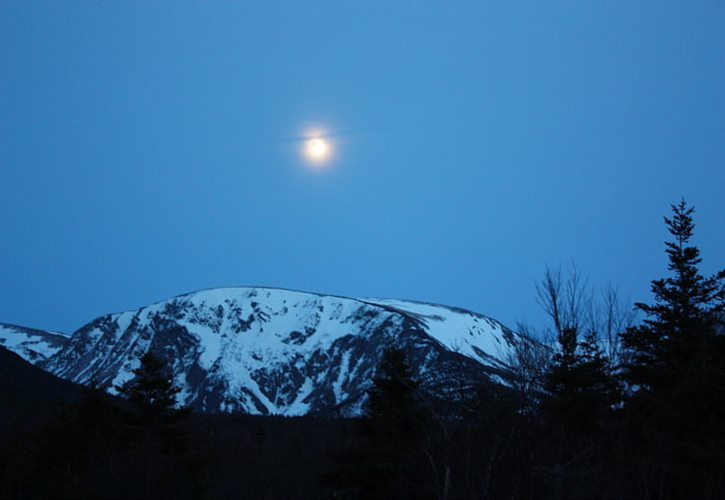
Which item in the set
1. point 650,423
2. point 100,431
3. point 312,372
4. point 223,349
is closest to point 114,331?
point 223,349

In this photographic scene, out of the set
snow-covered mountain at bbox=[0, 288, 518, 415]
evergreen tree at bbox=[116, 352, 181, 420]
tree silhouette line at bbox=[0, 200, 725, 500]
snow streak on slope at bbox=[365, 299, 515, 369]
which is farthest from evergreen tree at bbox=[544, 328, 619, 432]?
snow streak on slope at bbox=[365, 299, 515, 369]

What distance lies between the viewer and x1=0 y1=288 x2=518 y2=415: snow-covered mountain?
140 m

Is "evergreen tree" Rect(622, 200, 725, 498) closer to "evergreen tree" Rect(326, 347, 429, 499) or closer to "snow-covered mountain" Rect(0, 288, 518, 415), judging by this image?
"evergreen tree" Rect(326, 347, 429, 499)

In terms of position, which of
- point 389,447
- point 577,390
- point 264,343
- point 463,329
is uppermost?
point 463,329

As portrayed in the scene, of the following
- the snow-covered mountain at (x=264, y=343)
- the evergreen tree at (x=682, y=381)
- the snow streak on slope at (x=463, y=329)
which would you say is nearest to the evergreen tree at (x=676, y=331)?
the evergreen tree at (x=682, y=381)

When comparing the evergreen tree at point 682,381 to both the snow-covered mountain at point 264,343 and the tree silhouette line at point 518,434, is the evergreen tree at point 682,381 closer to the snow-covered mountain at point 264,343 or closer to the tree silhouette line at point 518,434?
the tree silhouette line at point 518,434

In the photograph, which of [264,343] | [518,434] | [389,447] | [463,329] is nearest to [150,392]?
[389,447]

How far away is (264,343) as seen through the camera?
16000 cm

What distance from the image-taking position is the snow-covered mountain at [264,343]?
458 feet

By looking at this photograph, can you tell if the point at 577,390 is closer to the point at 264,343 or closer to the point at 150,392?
the point at 150,392

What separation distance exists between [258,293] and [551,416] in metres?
167

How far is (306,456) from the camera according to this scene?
41781mm

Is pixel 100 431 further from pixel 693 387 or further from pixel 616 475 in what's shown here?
pixel 693 387

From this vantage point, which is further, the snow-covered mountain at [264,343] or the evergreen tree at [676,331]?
the snow-covered mountain at [264,343]
